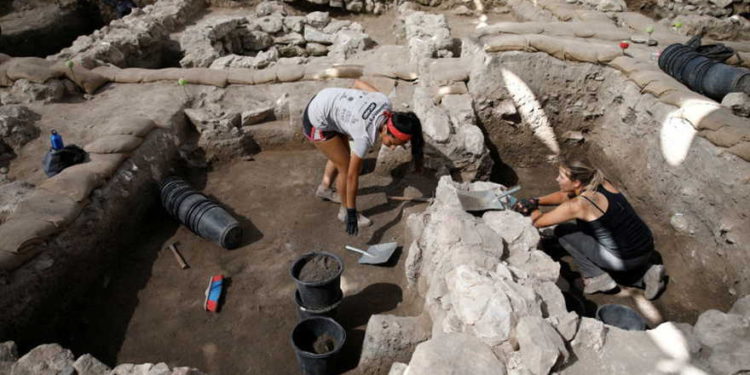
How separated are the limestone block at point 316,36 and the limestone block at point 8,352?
24.8 ft

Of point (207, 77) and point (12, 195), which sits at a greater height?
point (207, 77)

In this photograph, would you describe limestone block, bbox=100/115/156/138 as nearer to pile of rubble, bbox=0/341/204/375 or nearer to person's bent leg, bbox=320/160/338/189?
person's bent leg, bbox=320/160/338/189

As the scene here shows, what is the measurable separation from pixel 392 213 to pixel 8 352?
3.30 metres

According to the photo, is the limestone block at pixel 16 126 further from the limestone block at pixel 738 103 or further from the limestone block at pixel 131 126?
the limestone block at pixel 738 103

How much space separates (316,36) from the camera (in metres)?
9.09

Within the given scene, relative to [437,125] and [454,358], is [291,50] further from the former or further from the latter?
[454,358]

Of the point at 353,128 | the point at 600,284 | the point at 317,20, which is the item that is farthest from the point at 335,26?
the point at 600,284

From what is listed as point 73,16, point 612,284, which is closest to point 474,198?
point 612,284

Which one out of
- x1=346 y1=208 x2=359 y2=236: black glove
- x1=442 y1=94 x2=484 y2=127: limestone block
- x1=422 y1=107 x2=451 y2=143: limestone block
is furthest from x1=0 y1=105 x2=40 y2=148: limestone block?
x1=442 y1=94 x2=484 y2=127: limestone block

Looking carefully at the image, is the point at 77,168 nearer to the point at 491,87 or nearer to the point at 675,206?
the point at 491,87

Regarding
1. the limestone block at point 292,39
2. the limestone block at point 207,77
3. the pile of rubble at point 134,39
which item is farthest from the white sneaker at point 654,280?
the pile of rubble at point 134,39

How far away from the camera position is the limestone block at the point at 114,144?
4.59m

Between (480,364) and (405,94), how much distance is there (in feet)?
13.9

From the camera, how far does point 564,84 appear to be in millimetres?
5320
